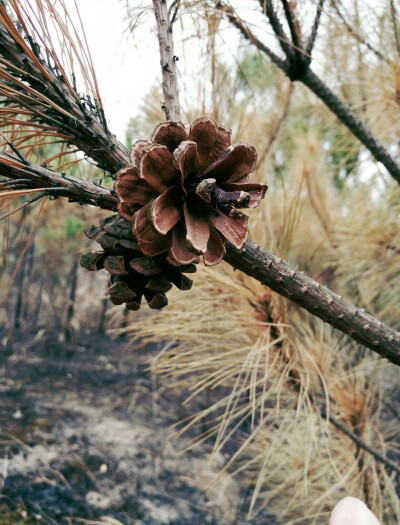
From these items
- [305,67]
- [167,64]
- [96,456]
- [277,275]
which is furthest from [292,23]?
[96,456]

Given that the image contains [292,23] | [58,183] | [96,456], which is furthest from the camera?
[96,456]

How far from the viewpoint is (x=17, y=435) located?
102cm

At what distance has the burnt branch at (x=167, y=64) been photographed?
0.32 metres

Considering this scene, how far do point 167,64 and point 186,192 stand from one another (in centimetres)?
15

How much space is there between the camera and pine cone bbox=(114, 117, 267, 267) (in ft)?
0.74

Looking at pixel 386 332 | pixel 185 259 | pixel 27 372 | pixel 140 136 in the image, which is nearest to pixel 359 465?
pixel 386 332

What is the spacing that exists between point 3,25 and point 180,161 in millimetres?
170

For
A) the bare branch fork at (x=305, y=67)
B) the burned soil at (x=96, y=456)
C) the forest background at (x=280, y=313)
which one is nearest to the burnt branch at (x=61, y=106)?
the forest background at (x=280, y=313)

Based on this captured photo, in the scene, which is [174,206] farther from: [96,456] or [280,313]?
[96,456]

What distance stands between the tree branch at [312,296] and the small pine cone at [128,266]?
0.05 metres

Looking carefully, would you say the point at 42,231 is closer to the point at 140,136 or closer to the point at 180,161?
the point at 140,136

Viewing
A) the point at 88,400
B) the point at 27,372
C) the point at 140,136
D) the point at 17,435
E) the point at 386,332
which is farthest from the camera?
the point at 27,372

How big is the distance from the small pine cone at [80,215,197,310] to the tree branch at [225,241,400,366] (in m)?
0.05

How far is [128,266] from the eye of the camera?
27 cm
